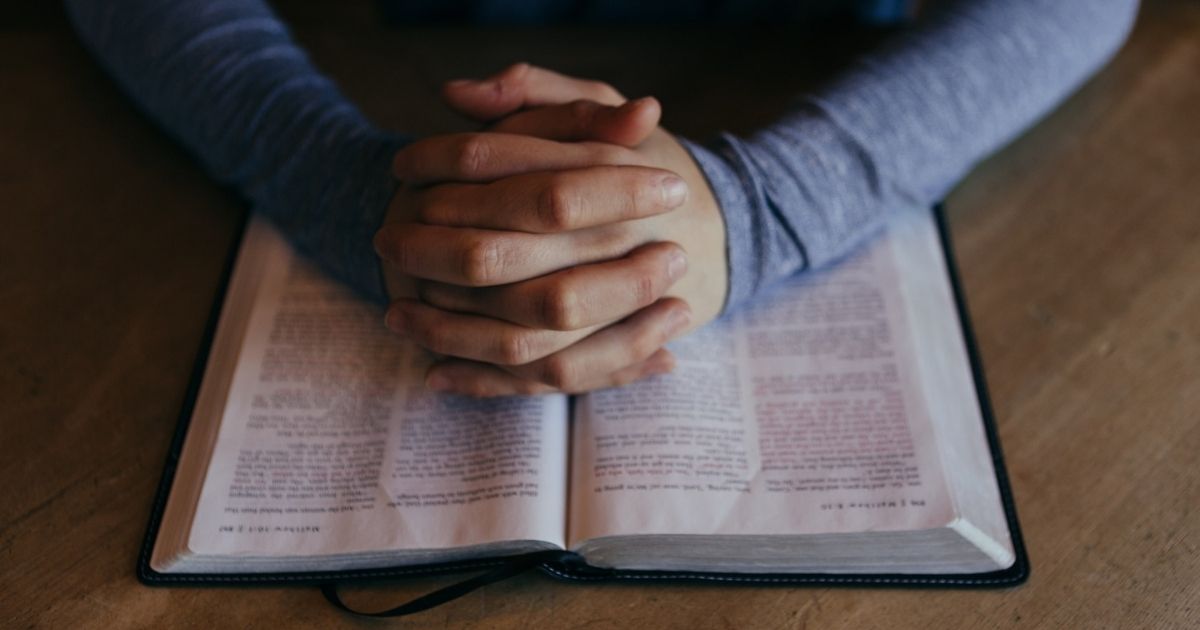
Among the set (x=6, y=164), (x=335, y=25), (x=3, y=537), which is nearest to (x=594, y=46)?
(x=335, y=25)

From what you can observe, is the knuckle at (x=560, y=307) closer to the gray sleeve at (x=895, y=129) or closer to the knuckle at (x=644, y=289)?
the knuckle at (x=644, y=289)

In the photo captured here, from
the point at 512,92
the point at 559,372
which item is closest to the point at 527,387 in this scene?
the point at 559,372

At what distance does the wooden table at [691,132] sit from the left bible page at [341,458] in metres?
0.03

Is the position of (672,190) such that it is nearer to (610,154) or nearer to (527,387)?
(610,154)

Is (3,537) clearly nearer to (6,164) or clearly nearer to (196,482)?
(196,482)

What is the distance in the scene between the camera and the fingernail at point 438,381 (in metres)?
0.70

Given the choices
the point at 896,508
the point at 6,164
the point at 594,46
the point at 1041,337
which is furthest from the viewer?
the point at 594,46

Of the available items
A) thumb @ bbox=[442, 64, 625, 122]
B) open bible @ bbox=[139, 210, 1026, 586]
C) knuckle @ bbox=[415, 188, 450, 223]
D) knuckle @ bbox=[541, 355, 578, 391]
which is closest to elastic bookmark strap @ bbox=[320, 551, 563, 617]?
open bible @ bbox=[139, 210, 1026, 586]

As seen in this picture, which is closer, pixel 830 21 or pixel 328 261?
pixel 328 261

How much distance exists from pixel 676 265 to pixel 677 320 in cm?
4

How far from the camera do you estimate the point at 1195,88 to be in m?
0.97

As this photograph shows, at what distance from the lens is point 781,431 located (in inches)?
26.8

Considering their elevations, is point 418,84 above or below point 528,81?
below

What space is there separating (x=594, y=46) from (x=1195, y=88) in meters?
0.61
